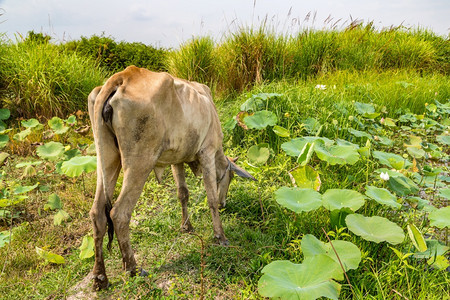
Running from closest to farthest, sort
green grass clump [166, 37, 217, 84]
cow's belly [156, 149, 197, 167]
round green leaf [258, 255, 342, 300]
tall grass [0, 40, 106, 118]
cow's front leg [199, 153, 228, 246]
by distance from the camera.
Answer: round green leaf [258, 255, 342, 300] → cow's belly [156, 149, 197, 167] → cow's front leg [199, 153, 228, 246] → tall grass [0, 40, 106, 118] → green grass clump [166, 37, 217, 84]

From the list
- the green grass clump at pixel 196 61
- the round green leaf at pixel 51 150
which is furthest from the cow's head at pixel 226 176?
the green grass clump at pixel 196 61

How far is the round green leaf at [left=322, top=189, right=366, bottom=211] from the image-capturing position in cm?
255

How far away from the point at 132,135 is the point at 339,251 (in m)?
1.47

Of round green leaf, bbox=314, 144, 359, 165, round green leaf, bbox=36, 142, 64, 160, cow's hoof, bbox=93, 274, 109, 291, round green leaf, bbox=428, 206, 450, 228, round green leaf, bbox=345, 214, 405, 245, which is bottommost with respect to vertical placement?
cow's hoof, bbox=93, 274, 109, 291

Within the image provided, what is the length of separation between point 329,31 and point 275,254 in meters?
7.37

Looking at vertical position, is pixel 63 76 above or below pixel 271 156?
above

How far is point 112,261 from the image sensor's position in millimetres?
2693

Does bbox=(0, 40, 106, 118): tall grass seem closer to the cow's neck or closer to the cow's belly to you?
the cow's neck

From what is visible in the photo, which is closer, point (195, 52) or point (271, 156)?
point (271, 156)

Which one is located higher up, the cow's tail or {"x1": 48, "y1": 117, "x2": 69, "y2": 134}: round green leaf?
the cow's tail

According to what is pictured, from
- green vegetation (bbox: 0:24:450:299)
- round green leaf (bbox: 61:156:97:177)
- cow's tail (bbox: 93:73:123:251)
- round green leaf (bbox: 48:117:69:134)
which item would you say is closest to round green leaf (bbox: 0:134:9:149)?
green vegetation (bbox: 0:24:450:299)

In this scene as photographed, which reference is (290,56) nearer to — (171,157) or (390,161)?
(390,161)

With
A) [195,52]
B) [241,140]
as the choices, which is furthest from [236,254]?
[195,52]

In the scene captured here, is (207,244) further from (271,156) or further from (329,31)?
(329,31)
